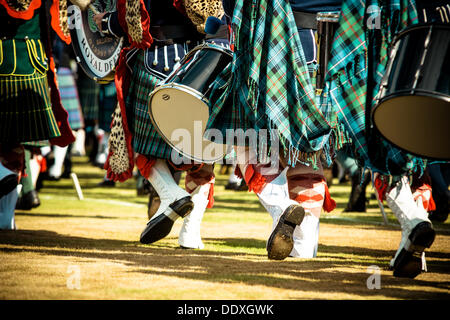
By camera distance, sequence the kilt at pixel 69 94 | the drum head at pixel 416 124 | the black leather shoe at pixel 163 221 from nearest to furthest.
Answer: the drum head at pixel 416 124, the black leather shoe at pixel 163 221, the kilt at pixel 69 94

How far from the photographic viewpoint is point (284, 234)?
110 inches

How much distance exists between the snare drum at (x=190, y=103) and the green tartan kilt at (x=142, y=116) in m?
0.23

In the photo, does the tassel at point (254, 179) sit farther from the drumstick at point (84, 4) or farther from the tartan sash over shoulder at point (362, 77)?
the drumstick at point (84, 4)

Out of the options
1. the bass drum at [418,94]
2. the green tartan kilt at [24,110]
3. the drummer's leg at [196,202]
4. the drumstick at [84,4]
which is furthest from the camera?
the green tartan kilt at [24,110]

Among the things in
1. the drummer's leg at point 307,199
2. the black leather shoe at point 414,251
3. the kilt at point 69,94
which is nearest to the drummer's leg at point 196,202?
the drummer's leg at point 307,199

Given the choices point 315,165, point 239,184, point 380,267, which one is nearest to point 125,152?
point 315,165

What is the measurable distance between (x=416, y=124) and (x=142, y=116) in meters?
1.65

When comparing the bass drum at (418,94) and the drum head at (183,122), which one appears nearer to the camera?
the bass drum at (418,94)

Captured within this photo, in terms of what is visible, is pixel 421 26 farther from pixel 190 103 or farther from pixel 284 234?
pixel 190 103

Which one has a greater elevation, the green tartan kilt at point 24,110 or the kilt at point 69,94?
the green tartan kilt at point 24,110

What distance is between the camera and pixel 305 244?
11.1 feet

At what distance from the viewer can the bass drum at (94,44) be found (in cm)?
395

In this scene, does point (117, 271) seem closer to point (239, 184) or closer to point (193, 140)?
point (193, 140)

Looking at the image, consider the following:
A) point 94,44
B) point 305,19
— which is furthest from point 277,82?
point 94,44
